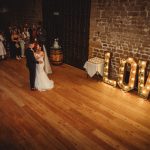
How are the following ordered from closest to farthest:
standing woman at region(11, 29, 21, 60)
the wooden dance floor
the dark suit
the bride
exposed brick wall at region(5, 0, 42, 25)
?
the wooden dance floor → the dark suit → the bride → standing woman at region(11, 29, 21, 60) → exposed brick wall at region(5, 0, 42, 25)

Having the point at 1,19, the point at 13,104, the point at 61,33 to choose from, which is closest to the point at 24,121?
the point at 13,104

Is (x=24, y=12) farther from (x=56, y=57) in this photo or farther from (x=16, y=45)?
(x=56, y=57)

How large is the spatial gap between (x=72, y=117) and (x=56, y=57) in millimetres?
3643

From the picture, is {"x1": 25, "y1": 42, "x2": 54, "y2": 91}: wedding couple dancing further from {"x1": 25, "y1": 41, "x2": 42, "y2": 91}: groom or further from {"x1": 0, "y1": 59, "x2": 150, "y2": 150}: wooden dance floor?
{"x1": 0, "y1": 59, "x2": 150, "y2": 150}: wooden dance floor

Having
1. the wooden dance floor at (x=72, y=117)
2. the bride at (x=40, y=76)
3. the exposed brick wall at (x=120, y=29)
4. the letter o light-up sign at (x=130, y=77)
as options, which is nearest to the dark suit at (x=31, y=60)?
the bride at (x=40, y=76)

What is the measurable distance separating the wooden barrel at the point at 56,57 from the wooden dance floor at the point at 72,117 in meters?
1.52

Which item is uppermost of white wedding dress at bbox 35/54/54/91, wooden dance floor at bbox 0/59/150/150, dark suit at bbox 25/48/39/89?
dark suit at bbox 25/48/39/89

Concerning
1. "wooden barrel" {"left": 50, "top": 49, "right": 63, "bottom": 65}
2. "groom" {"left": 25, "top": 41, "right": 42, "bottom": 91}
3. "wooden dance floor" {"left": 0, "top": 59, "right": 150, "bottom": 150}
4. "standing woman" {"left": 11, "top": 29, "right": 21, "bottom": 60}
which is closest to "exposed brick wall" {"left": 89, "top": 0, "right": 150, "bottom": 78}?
"wooden dance floor" {"left": 0, "top": 59, "right": 150, "bottom": 150}

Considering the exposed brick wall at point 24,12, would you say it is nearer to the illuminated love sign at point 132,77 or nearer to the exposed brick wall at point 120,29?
the exposed brick wall at point 120,29

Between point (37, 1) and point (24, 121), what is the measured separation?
5.99m

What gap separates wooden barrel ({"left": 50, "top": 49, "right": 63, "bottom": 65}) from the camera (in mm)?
7078

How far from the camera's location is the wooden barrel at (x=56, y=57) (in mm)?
7078

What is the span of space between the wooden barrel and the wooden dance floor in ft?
4.98

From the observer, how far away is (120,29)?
5215 millimetres
